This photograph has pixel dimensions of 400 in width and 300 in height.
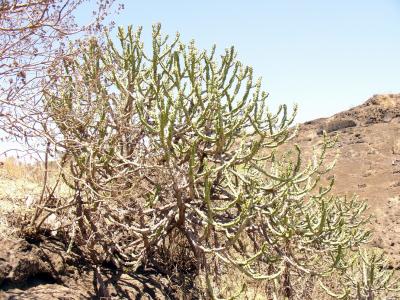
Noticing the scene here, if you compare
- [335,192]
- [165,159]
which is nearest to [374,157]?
[335,192]

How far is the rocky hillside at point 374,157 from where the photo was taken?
14680 millimetres

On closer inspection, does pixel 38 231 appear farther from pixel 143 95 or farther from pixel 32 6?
pixel 32 6

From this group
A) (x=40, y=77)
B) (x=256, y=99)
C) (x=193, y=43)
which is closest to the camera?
(x=40, y=77)

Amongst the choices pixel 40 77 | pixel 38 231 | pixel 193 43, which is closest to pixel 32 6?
pixel 40 77

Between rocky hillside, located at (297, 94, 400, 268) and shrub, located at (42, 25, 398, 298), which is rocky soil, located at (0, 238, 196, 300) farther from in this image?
rocky hillside, located at (297, 94, 400, 268)

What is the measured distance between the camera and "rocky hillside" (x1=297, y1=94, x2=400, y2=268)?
1468 cm

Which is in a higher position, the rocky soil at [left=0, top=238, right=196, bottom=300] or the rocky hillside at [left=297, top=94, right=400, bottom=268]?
the rocky hillside at [left=297, top=94, right=400, bottom=268]

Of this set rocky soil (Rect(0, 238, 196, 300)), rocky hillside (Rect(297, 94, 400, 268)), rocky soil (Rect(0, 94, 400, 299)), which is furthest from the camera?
rocky hillside (Rect(297, 94, 400, 268))

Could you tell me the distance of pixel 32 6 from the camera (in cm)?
459

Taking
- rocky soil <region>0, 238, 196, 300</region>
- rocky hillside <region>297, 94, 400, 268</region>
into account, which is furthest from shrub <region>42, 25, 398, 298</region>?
rocky hillside <region>297, 94, 400, 268</region>

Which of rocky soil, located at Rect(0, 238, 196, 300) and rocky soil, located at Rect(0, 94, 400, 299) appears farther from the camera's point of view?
rocky soil, located at Rect(0, 94, 400, 299)

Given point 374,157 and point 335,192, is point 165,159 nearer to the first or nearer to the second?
point 335,192

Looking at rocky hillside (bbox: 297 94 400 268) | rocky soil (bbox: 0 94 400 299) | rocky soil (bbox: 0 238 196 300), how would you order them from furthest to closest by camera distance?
rocky hillside (bbox: 297 94 400 268)
rocky soil (bbox: 0 94 400 299)
rocky soil (bbox: 0 238 196 300)

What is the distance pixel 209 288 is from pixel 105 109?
7.61 ft
